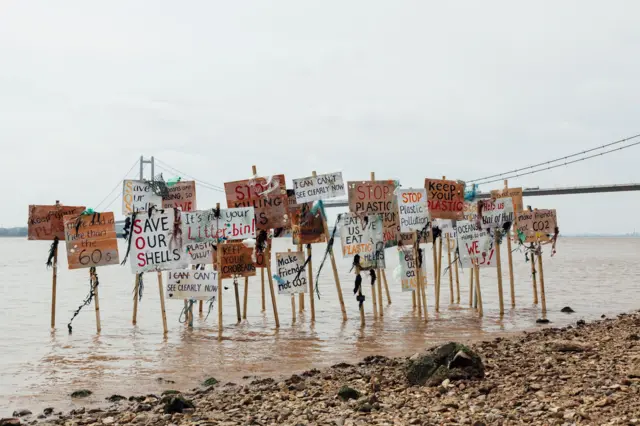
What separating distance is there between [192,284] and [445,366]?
6579 mm

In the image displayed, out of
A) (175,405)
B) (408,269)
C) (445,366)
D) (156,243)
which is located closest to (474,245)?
(408,269)

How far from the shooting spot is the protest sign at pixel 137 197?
13.4 meters

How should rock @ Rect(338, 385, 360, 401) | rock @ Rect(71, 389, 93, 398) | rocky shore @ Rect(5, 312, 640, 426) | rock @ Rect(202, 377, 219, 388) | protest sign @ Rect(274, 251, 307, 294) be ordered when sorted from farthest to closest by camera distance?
1. protest sign @ Rect(274, 251, 307, 294)
2. rock @ Rect(202, 377, 219, 388)
3. rock @ Rect(71, 389, 93, 398)
4. rock @ Rect(338, 385, 360, 401)
5. rocky shore @ Rect(5, 312, 640, 426)

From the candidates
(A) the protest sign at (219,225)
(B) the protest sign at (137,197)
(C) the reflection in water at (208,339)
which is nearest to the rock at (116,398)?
(C) the reflection in water at (208,339)

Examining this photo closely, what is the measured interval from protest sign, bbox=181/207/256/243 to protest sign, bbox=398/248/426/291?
3.47 metres

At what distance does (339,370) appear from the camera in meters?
9.06

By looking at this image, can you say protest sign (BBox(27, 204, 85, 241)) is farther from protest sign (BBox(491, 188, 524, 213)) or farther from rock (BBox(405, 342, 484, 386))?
protest sign (BBox(491, 188, 524, 213))

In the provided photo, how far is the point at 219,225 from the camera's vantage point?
40.1 ft

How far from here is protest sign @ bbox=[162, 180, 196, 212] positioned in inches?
547

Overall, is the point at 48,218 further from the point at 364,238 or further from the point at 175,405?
the point at 175,405

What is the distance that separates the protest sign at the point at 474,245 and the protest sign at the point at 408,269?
3.39 ft

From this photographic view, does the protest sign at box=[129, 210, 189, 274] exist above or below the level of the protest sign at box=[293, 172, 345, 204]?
below

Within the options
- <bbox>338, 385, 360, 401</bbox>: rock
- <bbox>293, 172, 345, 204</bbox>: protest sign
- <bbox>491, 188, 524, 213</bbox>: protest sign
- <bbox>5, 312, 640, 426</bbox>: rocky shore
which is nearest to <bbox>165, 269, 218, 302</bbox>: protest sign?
<bbox>293, 172, 345, 204</bbox>: protest sign

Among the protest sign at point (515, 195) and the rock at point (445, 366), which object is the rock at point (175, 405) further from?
the protest sign at point (515, 195)
